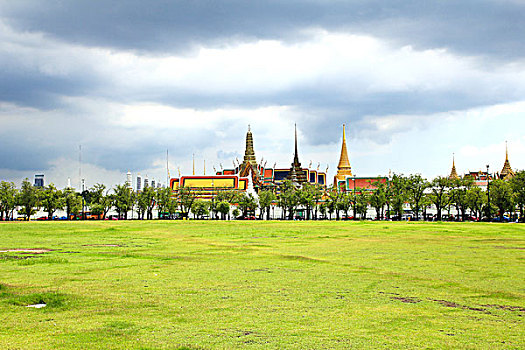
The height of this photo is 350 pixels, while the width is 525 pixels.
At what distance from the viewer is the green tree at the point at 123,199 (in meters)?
96.3

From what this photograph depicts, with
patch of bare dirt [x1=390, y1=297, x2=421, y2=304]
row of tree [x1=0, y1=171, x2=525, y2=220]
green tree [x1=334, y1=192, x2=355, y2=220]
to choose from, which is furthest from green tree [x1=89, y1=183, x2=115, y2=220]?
patch of bare dirt [x1=390, y1=297, x2=421, y2=304]

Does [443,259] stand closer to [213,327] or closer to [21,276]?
[213,327]

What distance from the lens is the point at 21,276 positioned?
55.9ft

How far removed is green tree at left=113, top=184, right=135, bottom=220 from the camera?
96.3 meters

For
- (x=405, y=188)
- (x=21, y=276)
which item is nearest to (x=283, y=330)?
(x=21, y=276)

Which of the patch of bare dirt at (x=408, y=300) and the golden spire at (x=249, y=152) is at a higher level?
the golden spire at (x=249, y=152)

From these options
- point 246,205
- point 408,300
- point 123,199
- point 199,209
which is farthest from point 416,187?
point 408,300

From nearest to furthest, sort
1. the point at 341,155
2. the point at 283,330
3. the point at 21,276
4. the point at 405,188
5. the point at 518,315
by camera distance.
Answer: the point at 283,330
the point at 518,315
the point at 21,276
the point at 405,188
the point at 341,155

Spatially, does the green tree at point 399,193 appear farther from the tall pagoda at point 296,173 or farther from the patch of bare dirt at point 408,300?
the patch of bare dirt at point 408,300

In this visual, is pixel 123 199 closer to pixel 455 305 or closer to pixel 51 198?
pixel 51 198

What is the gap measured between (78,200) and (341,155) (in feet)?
259

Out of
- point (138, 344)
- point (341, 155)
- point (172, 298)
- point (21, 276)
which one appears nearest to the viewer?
→ point (138, 344)

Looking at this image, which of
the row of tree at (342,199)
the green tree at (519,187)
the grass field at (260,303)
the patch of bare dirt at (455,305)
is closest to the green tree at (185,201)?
the row of tree at (342,199)

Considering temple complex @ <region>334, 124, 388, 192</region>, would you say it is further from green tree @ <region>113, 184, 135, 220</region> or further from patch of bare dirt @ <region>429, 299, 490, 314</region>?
patch of bare dirt @ <region>429, 299, 490, 314</region>
